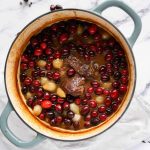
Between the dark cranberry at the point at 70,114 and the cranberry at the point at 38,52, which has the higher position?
the cranberry at the point at 38,52

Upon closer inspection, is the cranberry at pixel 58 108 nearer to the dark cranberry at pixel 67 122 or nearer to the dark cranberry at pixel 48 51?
the dark cranberry at pixel 67 122

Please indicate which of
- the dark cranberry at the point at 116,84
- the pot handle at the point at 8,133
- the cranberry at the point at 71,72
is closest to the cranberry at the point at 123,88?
the dark cranberry at the point at 116,84

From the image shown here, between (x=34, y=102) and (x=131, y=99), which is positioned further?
(x=34, y=102)

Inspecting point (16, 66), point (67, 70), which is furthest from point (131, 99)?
point (16, 66)

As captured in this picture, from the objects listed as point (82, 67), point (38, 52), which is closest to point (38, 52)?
point (38, 52)

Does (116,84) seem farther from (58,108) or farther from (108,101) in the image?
(58,108)

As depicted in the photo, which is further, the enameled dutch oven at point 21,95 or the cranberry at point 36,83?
the cranberry at point 36,83

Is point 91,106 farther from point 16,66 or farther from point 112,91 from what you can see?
point 16,66
